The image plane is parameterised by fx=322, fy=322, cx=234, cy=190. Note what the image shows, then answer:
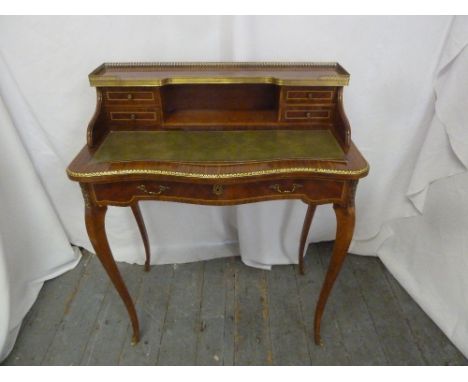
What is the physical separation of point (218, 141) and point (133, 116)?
33 cm

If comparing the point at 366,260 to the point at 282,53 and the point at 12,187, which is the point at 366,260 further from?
the point at 12,187

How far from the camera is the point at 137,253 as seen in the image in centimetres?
186

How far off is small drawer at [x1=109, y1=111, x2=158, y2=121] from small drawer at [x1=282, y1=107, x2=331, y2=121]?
471mm

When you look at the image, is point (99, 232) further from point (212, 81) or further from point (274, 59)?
point (274, 59)

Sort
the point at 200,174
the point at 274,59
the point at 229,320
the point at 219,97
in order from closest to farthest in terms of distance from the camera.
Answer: the point at 200,174
the point at 219,97
the point at 274,59
the point at 229,320

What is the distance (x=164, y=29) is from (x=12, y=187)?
103 centimetres

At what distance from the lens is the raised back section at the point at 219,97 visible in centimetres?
109

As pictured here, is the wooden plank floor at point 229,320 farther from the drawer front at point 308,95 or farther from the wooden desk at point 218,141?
the drawer front at point 308,95

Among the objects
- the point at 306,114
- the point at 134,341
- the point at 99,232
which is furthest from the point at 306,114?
the point at 134,341

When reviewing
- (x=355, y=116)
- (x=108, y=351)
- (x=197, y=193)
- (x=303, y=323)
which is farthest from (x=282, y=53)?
(x=108, y=351)

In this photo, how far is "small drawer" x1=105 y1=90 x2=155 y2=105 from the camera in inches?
43.6

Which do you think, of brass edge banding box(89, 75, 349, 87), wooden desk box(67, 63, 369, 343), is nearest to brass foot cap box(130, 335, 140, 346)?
wooden desk box(67, 63, 369, 343)

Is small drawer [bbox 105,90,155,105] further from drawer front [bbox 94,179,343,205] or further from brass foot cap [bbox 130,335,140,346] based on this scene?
brass foot cap [bbox 130,335,140,346]

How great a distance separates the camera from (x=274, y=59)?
1.37 metres
